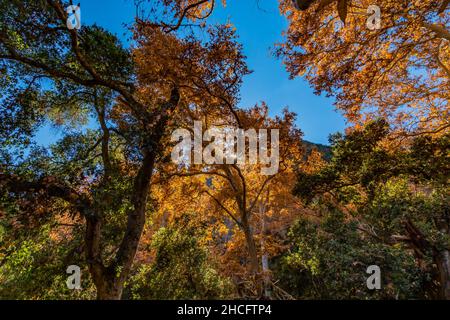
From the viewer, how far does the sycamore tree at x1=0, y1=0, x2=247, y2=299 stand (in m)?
4.87

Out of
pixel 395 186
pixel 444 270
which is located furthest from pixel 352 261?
pixel 395 186

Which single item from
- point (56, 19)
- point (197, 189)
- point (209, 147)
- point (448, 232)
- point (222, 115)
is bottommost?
point (448, 232)

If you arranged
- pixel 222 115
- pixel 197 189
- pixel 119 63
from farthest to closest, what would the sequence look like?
pixel 197 189
pixel 222 115
pixel 119 63

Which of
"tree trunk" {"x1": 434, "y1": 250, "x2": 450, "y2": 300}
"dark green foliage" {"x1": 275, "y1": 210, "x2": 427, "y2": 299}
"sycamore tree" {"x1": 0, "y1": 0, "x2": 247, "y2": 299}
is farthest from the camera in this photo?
"dark green foliage" {"x1": 275, "y1": 210, "x2": 427, "y2": 299}

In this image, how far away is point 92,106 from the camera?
26.5 feet

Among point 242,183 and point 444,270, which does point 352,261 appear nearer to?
point 444,270

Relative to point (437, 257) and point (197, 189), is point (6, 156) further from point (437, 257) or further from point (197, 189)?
point (437, 257)

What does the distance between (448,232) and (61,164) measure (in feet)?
45.9

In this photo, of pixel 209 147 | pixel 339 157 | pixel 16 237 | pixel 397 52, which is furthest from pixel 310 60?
pixel 16 237

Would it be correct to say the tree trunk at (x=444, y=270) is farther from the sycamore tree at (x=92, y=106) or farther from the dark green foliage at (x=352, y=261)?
the sycamore tree at (x=92, y=106)

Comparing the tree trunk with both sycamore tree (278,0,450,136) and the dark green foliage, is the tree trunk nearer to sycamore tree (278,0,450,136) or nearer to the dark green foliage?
the dark green foliage

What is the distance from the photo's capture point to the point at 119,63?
6375mm

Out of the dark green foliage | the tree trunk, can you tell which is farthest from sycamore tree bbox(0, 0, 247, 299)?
the tree trunk

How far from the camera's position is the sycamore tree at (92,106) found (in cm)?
487
